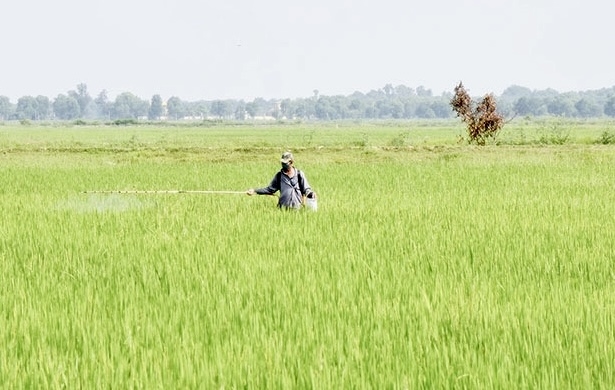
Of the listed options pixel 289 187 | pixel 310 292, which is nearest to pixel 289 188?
pixel 289 187

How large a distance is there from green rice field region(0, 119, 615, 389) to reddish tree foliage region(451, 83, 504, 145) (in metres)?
16.9

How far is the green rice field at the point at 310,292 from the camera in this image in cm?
371

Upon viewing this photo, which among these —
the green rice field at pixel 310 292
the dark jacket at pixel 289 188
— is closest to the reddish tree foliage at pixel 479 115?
Answer: the green rice field at pixel 310 292

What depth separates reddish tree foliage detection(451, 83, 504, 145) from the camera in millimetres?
30062

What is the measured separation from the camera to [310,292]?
216 inches

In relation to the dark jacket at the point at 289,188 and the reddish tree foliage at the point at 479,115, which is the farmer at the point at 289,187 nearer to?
the dark jacket at the point at 289,188

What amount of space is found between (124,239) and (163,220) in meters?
1.54

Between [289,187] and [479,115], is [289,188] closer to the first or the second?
[289,187]

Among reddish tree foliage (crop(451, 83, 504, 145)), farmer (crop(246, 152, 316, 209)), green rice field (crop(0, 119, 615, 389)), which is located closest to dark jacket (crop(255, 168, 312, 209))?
farmer (crop(246, 152, 316, 209))

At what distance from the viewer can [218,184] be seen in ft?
52.0

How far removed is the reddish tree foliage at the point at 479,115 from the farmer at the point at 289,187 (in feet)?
67.7

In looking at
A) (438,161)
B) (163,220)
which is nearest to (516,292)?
(163,220)

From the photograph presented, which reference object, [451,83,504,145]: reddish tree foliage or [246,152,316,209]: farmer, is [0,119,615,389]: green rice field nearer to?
[246,152,316,209]: farmer

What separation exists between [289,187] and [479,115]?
21.4 m
